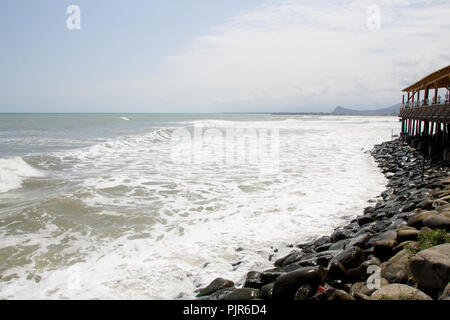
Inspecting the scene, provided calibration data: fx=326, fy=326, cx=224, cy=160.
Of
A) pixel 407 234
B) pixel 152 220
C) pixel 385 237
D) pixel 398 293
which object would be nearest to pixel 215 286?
pixel 398 293

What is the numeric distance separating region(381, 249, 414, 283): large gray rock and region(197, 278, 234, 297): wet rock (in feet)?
7.59

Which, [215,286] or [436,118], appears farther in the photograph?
[436,118]

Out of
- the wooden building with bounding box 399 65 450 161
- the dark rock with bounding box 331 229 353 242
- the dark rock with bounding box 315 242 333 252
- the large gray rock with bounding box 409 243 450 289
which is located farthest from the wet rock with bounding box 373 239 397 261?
the wooden building with bounding box 399 65 450 161

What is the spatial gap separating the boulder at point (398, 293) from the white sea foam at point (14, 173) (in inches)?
516

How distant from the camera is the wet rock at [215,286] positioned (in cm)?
521

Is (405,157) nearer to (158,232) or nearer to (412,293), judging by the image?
(158,232)

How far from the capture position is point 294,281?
453 centimetres

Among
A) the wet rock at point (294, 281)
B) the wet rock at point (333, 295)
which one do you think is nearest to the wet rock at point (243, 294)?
the wet rock at point (294, 281)

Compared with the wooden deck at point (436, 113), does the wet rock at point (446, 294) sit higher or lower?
lower

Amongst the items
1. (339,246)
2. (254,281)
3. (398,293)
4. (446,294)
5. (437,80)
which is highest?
(437,80)

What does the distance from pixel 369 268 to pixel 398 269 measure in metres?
0.52

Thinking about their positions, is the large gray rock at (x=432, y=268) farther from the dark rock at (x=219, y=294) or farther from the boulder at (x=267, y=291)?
the dark rock at (x=219, y=294)

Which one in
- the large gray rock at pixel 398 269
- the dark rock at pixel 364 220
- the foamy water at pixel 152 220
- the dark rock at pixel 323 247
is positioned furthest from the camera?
the dark rock at pixel 364 220

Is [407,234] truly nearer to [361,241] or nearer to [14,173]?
[361,241]
